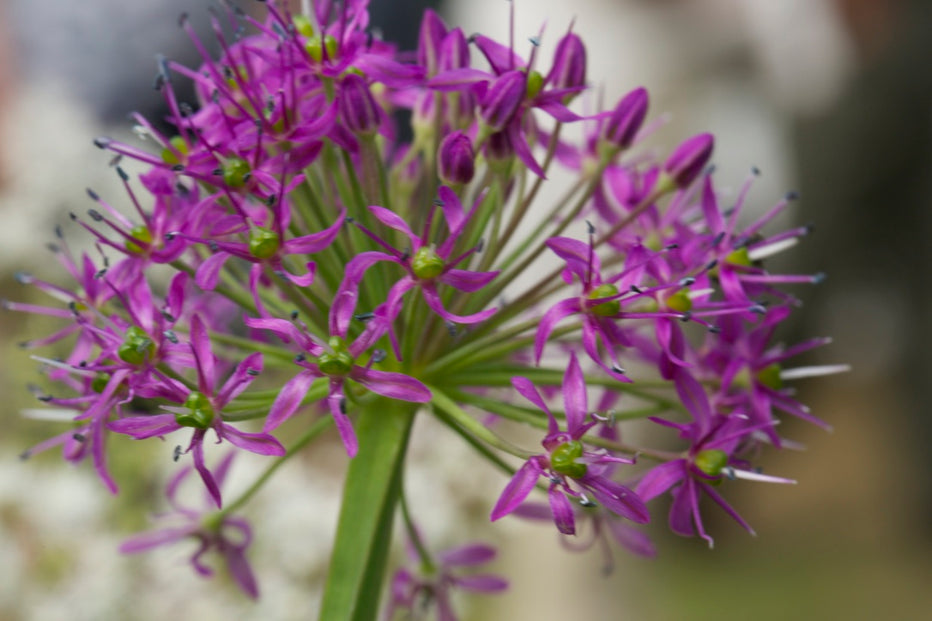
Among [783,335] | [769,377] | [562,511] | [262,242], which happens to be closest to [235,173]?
[262,242]

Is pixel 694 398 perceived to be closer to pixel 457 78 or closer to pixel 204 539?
pixel 457 78

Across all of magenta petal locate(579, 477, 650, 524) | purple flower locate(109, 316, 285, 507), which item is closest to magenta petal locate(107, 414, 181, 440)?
purple flower locate(109, 316, 285, 507)

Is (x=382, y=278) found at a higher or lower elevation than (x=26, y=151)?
higher

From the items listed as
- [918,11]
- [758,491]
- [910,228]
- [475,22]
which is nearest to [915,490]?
[758,491]

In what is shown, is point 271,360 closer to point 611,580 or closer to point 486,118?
point 486,118

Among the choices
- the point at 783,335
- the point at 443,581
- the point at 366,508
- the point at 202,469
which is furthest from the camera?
the point at 783,335

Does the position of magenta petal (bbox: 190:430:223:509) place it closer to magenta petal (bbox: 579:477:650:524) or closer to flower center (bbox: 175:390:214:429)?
flower center (bbox: 175:390:214:429)

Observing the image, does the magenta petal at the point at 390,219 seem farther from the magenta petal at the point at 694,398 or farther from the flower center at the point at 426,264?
the magenta petal at the point at 694,398
